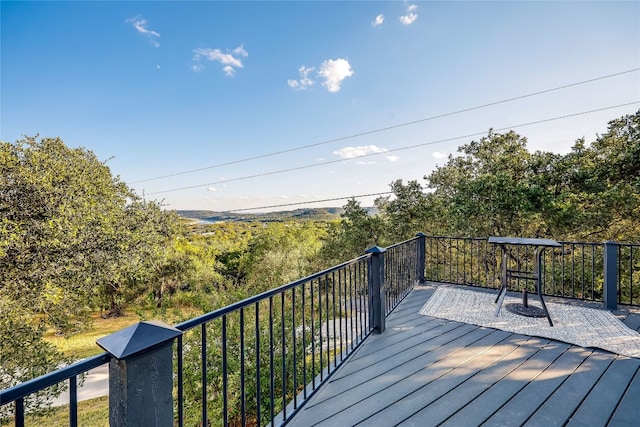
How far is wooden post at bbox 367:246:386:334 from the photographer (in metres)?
3.02

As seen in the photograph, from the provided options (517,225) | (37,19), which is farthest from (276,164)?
(517,225)

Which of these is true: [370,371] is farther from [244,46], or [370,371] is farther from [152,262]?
[244,46]

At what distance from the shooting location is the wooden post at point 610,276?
3523 mm

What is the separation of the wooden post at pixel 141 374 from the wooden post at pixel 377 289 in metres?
2.29

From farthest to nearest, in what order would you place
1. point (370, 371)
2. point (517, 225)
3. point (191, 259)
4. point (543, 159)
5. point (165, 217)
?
point (191, 259) → point (165, 217) → point (517, 225) → point (543, 159) → point (370, 371)

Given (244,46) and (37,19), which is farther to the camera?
(244,46)

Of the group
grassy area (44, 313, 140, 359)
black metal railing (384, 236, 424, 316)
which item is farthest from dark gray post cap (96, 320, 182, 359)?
grassy area (44, 313, 140, 359)

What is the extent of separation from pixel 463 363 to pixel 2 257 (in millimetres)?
8920

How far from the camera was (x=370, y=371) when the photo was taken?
2402 millimetres

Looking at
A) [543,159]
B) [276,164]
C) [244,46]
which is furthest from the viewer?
[276,164]

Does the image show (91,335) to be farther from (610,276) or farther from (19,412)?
(610,276)

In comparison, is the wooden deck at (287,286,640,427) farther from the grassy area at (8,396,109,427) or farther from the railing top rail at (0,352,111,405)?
the grassy area at (8,396,109,427)

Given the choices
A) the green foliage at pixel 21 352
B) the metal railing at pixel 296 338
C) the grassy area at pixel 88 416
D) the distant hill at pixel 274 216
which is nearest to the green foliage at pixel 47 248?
the green foliage at pixel 21 352

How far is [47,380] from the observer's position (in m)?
0.71
